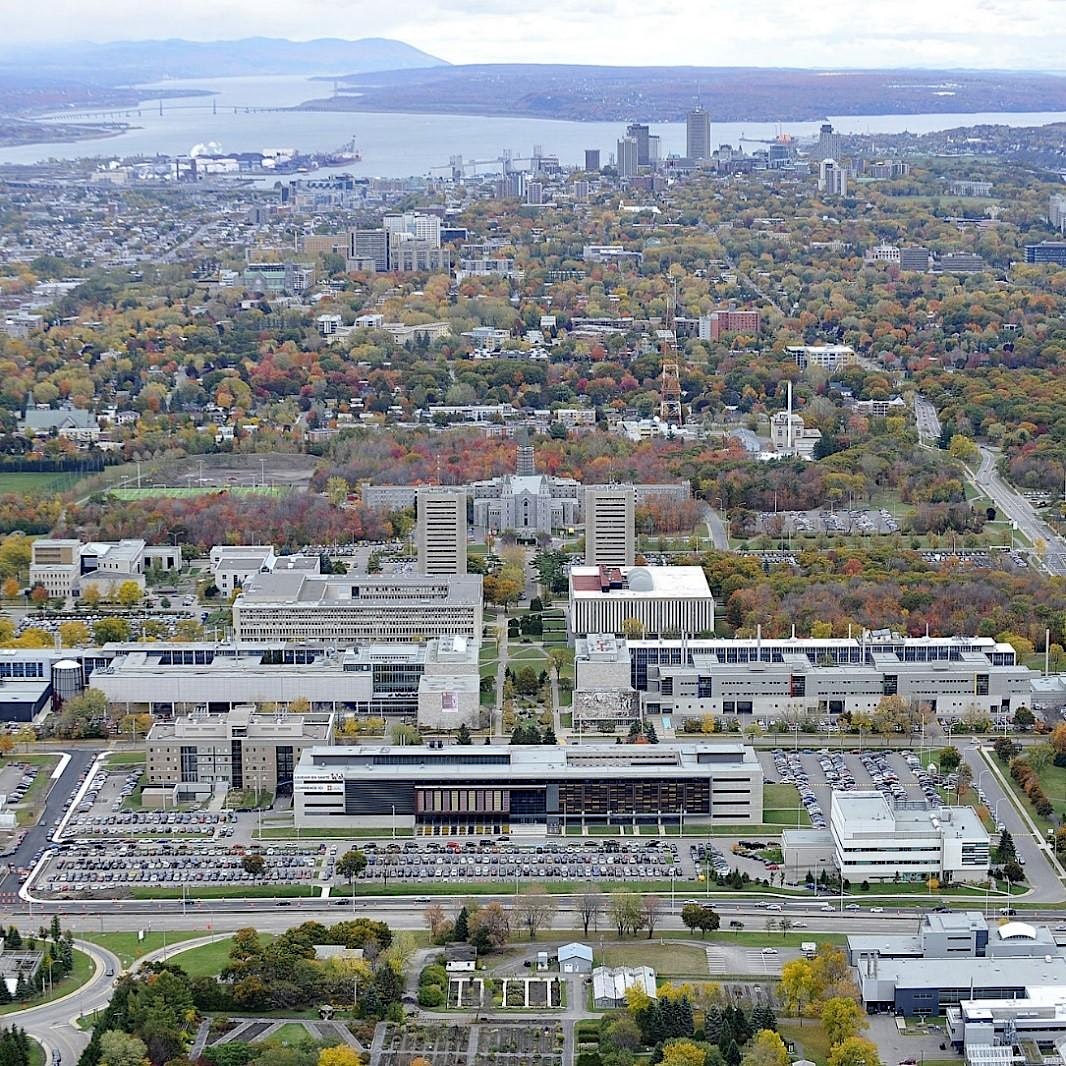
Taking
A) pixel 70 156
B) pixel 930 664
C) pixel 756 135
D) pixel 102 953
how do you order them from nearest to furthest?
pixel 102 953
pixel 930 664
pixel 70 156
pixel 756 135

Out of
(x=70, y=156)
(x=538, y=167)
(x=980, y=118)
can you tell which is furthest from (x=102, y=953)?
(x=980, y=118)

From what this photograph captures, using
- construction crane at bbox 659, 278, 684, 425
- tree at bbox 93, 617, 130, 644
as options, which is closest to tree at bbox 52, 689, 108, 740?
tree at bbox 93, 617, 130, 644

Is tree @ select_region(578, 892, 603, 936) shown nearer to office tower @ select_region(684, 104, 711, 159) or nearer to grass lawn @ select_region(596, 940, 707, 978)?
grass lawn @ select_region(596, 940, 707, 978)

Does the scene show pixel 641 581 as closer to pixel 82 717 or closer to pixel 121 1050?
pixel 82 717

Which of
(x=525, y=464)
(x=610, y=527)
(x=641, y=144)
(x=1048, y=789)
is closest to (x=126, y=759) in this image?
(x=610, y=527)

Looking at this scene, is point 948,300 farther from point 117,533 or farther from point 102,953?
point 102,953

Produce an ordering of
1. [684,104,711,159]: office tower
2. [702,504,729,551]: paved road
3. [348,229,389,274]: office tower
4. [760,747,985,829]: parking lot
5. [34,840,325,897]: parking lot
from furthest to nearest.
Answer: [684,104,711,159]: office tower
[348,229,389,274]: office tower
[702,504,729,551]: paved road
[760,747,985,829]: parking lot
[34,840,325,897]: parking lot

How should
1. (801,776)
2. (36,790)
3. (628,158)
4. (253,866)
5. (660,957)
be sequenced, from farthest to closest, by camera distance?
(628,158)
(801,776)
(36,790)
(253,866)
(660,957)
